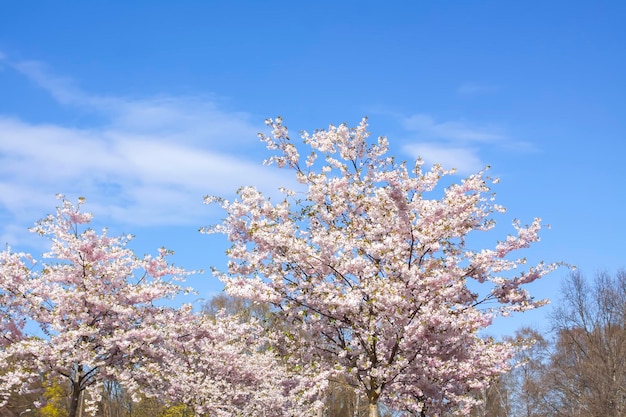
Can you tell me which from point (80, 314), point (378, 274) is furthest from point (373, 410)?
point (80, 314)

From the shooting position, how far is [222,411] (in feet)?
73.5

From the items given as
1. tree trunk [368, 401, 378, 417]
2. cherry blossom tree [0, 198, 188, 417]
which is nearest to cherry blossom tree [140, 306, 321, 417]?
cherry blossom tree [0, 198, 188, 417]

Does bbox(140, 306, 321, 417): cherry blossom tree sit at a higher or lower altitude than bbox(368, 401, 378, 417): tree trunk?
higher

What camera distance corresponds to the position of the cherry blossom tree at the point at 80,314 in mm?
15156

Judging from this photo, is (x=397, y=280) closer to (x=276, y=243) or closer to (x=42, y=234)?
(x=276, y=243)

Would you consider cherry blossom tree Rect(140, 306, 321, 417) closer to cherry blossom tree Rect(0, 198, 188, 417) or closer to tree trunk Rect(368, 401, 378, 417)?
cherry blossom tree Rect(0, 198, 188, 417)

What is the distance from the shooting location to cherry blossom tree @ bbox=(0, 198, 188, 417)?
597 inches

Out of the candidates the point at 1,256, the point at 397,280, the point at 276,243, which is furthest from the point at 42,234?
the point at 397,280

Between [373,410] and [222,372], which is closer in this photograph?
[373,410]

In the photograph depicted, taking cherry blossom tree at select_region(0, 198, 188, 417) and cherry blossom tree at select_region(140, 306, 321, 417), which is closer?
cherry blossom tree at select_region(0, 198, 188, 417)

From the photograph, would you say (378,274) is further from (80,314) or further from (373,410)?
(80,314)

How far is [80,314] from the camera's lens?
50.5ft

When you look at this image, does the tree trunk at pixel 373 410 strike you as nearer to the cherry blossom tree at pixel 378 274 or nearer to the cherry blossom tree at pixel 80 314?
the cherry blossom tree at pixel 378 274

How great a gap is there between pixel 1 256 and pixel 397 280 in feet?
38.1
